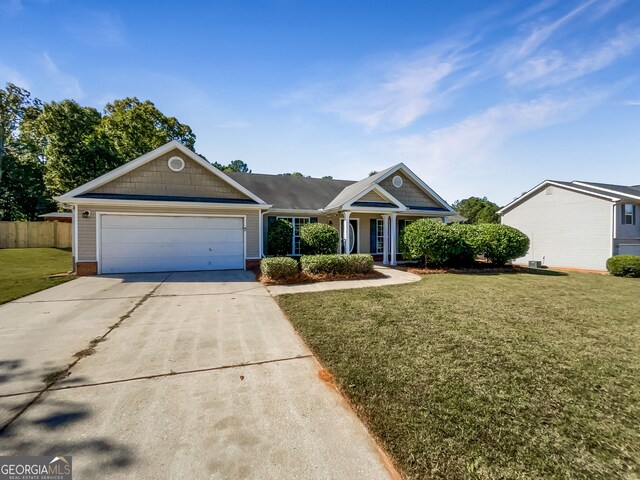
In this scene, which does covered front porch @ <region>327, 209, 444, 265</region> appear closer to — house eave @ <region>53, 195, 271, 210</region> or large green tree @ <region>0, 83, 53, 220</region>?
house eave @ <region>53, 195, 271, 210</region>

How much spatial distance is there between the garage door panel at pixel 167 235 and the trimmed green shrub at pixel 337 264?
3.89 meters

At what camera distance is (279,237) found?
43.3 feet

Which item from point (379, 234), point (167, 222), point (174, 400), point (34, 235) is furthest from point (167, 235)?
point (34, 235)

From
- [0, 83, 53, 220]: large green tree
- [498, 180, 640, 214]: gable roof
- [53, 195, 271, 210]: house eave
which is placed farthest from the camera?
[0, 83, 53, 220]: large green tree

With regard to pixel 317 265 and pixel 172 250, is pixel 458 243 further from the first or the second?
pixel 172 250

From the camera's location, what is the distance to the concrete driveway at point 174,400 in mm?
2205

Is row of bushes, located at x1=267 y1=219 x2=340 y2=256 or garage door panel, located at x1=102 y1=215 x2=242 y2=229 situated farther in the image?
row of bushes, located at x1=267 y1=219 x2=340 y2=256

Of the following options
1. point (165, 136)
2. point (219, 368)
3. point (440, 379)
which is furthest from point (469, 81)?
point (165, 136)

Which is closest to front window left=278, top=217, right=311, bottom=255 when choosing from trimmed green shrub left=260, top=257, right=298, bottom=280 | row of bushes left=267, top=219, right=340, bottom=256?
row of bushes left=267, top=219, right=340, bottom=256

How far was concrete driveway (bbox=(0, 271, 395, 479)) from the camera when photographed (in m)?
2.21

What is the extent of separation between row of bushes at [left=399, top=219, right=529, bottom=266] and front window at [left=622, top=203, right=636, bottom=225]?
27.6 feet

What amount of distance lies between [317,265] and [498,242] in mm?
8919

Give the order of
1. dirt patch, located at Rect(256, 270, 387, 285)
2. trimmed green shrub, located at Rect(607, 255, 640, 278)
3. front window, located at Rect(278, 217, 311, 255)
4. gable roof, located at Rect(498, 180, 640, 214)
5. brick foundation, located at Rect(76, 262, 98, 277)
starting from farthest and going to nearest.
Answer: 1. gable roof, located at Rect(498, 180, 640, 214)
2. front window, located at Rect(278, 217, 311, 255)
3. trimmed green shrub, located at Rect(607, 255, 640, 278)
4. brick foundation, located at Rect(76, 262, 98, 277)
5. dirt patch, located at Rect(256, 270, 387, 285)

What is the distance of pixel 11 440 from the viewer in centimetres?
239
